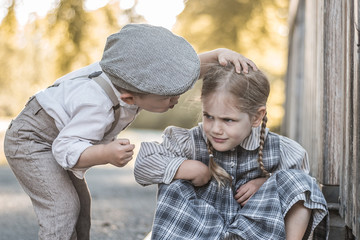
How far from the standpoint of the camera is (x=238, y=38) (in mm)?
11031

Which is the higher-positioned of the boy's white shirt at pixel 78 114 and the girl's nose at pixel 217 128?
the boy's white shirt at pixel 78 114

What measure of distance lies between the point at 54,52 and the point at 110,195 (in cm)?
495

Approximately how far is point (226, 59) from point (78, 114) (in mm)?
773

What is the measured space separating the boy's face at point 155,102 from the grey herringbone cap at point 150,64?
91 millimetres

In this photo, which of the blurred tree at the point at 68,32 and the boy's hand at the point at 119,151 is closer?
the boy's hand at the point at 119,151

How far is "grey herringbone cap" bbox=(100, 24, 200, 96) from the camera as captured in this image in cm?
219

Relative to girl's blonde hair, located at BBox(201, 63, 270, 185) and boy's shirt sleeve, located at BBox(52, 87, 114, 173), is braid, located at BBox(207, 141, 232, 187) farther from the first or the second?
boy's shirt sleeve, located at BBox(52, 87, 114, 173)

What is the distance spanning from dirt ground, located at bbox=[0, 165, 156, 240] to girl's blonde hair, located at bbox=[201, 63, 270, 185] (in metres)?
1.42

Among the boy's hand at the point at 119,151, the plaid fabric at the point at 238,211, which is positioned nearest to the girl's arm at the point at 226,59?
the plaid fabric at the point at 238,211

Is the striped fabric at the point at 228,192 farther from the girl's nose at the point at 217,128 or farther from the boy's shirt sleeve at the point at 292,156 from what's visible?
the girl's nose at the point at 217,128

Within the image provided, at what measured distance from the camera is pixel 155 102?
2.32m

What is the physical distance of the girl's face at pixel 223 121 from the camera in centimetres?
237

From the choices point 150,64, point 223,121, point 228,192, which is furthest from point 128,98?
point 228,192

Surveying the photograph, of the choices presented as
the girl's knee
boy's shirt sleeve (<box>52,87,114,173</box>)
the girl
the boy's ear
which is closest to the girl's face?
the girl
